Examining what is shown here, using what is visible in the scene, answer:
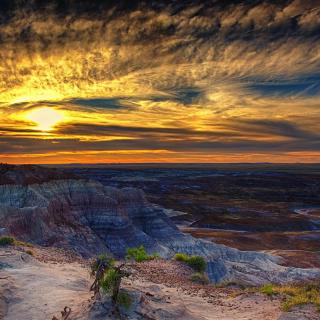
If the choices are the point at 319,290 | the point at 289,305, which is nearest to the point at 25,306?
the point at 289,305

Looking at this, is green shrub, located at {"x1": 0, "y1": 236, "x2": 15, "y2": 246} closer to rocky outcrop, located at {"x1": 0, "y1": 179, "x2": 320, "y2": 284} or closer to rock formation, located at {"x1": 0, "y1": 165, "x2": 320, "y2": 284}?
rock formation, located at {"x1": 0, "y1": 165, "x2": 320, "y2": 284}

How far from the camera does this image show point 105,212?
43.0m

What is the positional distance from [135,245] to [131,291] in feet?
93.4

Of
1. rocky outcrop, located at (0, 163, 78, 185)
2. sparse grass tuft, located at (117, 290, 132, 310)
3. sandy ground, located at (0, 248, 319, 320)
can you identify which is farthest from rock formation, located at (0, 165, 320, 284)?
sparse grass tuft, located at (117, 290, 132, 310)

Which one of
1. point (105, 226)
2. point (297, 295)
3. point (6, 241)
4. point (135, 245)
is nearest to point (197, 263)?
point (297, 295)

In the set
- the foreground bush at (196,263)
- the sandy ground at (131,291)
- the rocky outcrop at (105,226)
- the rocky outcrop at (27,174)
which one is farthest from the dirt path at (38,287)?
the rocky outcrop at (27,174)

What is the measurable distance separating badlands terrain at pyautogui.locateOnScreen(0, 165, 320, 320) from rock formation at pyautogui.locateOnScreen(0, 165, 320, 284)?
11cm

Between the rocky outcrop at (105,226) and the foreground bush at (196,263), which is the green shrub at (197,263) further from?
the rocky outcrop at (105,226)

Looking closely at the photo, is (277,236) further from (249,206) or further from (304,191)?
(304,191)

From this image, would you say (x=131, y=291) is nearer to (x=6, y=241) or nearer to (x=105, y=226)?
(x=6, y=241)

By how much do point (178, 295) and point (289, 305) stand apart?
460 centimetres

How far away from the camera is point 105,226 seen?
41.8 metres

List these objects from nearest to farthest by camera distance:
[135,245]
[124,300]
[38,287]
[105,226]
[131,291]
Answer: [124,300] → [131,291] → [38,287] → [135,245] → [105,226]

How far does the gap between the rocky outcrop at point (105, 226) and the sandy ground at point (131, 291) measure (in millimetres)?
14428
